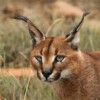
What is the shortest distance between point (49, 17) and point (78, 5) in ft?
7.94

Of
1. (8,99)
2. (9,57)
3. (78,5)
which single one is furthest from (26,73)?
(78,5)

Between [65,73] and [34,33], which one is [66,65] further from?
[34,33]

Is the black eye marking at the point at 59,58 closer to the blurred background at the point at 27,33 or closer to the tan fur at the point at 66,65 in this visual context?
the tan fur at the point at 66,65

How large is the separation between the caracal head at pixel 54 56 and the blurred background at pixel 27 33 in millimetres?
894

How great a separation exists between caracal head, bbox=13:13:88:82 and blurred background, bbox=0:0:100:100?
894 millimetres

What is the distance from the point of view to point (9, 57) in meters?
12.8

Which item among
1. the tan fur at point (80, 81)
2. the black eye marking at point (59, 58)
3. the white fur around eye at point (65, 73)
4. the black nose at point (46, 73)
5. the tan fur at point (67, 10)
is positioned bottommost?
the tan fur at point (67, 10)

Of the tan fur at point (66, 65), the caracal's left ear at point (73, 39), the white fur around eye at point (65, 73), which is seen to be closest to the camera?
the tan fur at point (66, 65)

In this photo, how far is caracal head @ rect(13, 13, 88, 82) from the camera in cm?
753

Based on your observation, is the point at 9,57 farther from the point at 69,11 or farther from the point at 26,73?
the point at 69,11

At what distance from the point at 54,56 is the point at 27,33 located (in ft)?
17.5

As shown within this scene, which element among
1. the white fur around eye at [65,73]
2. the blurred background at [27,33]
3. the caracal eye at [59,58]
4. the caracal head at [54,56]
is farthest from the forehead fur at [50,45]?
the blurred background at [27,33]

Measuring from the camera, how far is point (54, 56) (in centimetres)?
759

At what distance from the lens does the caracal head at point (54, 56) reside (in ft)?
24.7
